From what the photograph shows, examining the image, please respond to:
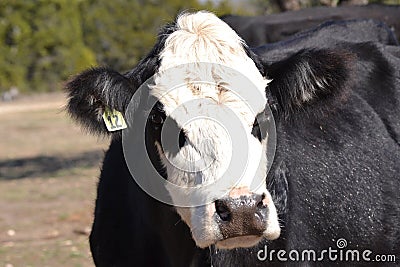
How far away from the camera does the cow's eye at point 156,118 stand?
163 inches

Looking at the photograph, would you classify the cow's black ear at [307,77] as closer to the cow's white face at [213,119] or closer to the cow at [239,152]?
the cow at [239,152]

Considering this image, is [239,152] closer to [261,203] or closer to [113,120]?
[261,203]

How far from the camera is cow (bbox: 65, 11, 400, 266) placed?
12.5 ft

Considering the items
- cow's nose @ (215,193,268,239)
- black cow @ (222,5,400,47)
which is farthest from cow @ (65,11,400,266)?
black cow @ (222,5,400,47)

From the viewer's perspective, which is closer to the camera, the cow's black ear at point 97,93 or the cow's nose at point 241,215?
the cow's nose at point 241,215

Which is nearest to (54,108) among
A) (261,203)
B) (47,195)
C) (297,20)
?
(47,195)

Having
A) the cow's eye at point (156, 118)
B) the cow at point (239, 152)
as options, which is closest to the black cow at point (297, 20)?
the cow at point (239, 152)

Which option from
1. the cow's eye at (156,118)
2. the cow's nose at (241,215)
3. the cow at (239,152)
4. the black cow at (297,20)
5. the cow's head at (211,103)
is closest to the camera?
the cow's nose at (241,215)

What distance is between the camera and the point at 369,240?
4789 mm

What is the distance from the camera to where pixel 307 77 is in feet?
14.4

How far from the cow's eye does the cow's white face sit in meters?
0.07

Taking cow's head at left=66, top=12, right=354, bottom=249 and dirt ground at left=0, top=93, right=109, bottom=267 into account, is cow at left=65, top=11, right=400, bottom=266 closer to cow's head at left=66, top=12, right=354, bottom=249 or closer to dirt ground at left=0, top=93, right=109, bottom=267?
cow's head at left=66, top=12, right=354, bottom=249

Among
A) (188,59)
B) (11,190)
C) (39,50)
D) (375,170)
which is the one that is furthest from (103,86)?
(39,50)

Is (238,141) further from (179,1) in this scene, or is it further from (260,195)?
(179,1)
